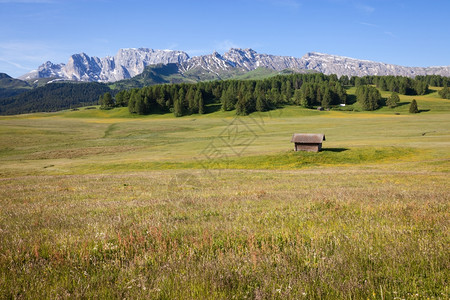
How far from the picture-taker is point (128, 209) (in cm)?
970

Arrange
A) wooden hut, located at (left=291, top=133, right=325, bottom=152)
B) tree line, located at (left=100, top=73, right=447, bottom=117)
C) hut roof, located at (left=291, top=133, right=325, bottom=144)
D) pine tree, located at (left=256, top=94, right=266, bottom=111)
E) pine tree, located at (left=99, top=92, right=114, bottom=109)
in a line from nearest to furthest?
hut roof, located at (left=291, top=133, right=325, bottom=144)
wooden hut, located at (left=291, top=133, right=325, bottom=152)
pine tree, located at (left=256, top=94, right=266, bottom=111)
tree line, located at (left=100, top=73, right=447, bottom=117)
pine tree, located at (left=99, top=92, right=114, bottom=109)

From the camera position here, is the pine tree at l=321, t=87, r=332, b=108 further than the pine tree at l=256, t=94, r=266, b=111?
Yes

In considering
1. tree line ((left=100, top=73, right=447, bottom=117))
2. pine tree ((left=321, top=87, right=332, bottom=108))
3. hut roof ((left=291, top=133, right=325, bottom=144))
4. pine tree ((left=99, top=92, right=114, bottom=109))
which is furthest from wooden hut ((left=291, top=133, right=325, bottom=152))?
pine tree ((left=99, top=92, right=114, bottom=109))

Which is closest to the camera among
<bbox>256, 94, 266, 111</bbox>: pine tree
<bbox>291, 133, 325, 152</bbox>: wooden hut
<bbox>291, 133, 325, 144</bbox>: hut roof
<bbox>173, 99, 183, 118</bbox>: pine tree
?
<bbox>291, 133, 325, 144</bbox>: hut roof

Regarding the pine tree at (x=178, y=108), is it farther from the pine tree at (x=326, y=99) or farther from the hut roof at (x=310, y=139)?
the hut roof at (x=310, y=139)

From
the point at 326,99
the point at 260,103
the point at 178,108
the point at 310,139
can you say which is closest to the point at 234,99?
the point at 260,103

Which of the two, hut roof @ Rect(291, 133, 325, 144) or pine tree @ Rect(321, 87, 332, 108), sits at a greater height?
pine tree @ Rect(321, 87, 332, 108)

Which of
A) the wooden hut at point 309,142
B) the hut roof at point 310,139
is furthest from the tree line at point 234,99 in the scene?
the hut roof at point 310,139

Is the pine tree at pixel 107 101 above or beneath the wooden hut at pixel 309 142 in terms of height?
above

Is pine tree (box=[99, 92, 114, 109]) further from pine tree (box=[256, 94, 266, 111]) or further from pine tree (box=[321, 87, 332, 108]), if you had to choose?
pine tree (box=[321, 87, 332, 108])

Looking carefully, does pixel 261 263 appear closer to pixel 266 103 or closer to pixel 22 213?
pixel 22 213

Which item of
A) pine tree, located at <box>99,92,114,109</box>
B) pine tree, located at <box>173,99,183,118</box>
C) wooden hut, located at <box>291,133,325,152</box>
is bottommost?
wooden hut, located at <box>291,133,325,152</box>

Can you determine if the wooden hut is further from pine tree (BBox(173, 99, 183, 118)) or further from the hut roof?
pine tree (BBox(173, 99, 183, 118))

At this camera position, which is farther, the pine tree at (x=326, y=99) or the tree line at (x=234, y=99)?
the pine tree at (x=326, y=99)
